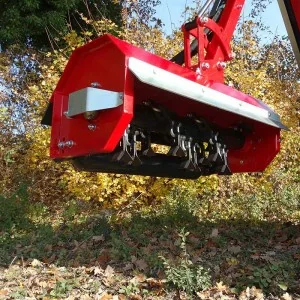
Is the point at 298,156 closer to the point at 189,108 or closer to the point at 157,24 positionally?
the point at 157,24

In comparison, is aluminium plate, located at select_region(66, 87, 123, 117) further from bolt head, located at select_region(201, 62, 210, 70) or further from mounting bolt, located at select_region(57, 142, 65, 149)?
bolt head, located at select_region(201, 62, 210, 70)

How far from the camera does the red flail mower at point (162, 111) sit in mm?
2785

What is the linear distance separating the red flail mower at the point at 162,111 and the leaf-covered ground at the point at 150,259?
71 cm

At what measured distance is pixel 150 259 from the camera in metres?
3.84

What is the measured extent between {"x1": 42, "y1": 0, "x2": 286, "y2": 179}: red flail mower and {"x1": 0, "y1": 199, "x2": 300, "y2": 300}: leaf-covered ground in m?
0.71

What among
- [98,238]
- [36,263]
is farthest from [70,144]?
[98,238]

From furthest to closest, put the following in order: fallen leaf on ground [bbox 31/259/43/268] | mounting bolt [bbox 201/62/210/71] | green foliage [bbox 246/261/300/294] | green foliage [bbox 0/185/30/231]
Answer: green foliage [bbox 0/185/30/231]
fallen leaf on ground [bbox 31/259/43/268]
mounting bolt [bbox 201/62/210/71]
green foliage [bbox 246/261/300/294]

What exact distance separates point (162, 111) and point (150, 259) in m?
1.25

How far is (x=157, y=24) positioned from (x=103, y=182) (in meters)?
3.43

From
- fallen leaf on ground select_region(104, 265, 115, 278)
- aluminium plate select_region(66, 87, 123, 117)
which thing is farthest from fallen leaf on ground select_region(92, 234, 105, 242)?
aluminium plate select_region(66, 87, 123, 117)

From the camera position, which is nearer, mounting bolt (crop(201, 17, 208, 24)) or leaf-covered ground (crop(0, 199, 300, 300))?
leaf-covered ground (crop(0, 199, 300, 300))

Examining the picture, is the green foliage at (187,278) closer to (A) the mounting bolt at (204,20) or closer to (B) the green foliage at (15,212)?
(A) the mounting bolt at (204,20)

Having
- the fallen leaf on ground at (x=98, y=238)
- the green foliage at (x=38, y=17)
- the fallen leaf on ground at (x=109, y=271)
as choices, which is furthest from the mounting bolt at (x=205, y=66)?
the green foliage at (x=38, y=17)

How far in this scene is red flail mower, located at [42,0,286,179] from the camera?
2785 millimetres
